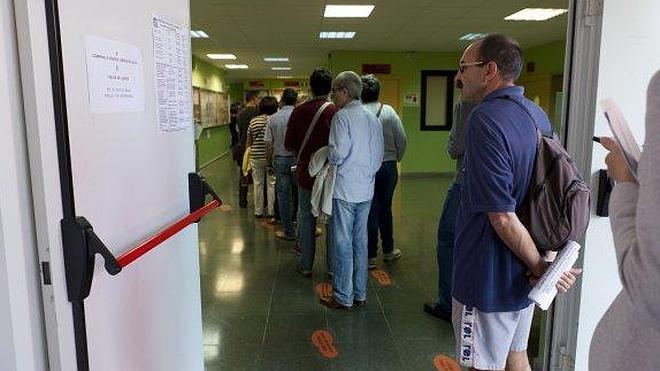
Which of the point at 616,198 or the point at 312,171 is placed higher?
the point at 616,198

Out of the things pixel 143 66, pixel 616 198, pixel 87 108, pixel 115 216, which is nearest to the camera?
pixel 616 198

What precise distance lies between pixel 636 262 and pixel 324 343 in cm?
220

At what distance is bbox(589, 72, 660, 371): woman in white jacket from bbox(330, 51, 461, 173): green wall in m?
9.78

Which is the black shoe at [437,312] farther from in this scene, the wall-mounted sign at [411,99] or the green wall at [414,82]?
the wall-mounted sign at [411,99]

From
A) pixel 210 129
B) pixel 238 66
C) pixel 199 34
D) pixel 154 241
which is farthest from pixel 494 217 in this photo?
pixel 238 66

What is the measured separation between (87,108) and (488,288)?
4.03 ft

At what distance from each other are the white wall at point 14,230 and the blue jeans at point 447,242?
2.24 metres

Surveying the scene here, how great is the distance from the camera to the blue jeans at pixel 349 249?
10.2 feet

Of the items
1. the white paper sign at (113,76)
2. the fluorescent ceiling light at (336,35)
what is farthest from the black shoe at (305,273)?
the fluorescent ceiling light at (336,35)

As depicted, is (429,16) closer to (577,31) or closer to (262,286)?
(262,286)

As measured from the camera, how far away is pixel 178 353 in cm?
166

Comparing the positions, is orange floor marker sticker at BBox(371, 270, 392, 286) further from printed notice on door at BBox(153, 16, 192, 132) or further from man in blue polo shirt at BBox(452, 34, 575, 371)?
A: printed notice on door at BBox(153, 16, 192, 132)

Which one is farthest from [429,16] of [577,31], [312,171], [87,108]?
[87,108]

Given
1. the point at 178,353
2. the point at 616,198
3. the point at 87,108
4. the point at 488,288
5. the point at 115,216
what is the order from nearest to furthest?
the point at 616,198 → the point at 87,108 → the point at 115,216 → the point at 488,288 → the point at 178,353
